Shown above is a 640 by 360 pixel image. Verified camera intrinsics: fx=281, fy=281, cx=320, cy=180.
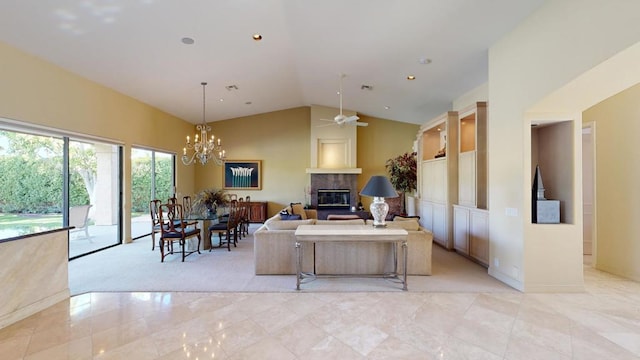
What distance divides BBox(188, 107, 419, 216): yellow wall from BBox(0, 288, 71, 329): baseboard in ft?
20.8

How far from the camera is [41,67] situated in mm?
4285

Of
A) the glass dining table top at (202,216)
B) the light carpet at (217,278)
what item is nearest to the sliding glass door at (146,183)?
the light carpet at (217,278)

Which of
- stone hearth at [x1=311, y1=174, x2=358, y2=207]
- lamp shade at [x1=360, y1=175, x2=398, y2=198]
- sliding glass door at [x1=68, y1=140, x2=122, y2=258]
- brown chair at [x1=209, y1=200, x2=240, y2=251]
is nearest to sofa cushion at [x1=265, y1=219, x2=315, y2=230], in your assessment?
lamp shade at [x1=360, y1=175, x2=398, y2=198]

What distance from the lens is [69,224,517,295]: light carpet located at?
12.4 ft

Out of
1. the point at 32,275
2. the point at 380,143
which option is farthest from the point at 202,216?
the point at 380,143

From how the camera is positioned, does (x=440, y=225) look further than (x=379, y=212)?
Yes

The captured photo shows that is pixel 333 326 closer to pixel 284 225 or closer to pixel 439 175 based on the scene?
pixel 284 225

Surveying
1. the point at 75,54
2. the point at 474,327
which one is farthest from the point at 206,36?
the point at 474,327

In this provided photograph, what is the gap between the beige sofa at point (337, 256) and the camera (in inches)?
167

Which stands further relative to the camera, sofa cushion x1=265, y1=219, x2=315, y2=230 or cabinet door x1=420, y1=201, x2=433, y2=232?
cabinet door x1=420, y1=201, x2=433, y2=232

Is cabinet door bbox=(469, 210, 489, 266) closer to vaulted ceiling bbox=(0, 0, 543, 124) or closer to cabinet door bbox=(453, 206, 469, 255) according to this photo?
cabinet door bbox=(453, 206, 469, 255)

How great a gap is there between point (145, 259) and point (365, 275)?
3985mm

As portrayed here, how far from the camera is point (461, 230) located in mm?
5402

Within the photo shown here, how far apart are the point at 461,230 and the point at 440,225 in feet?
2.40
